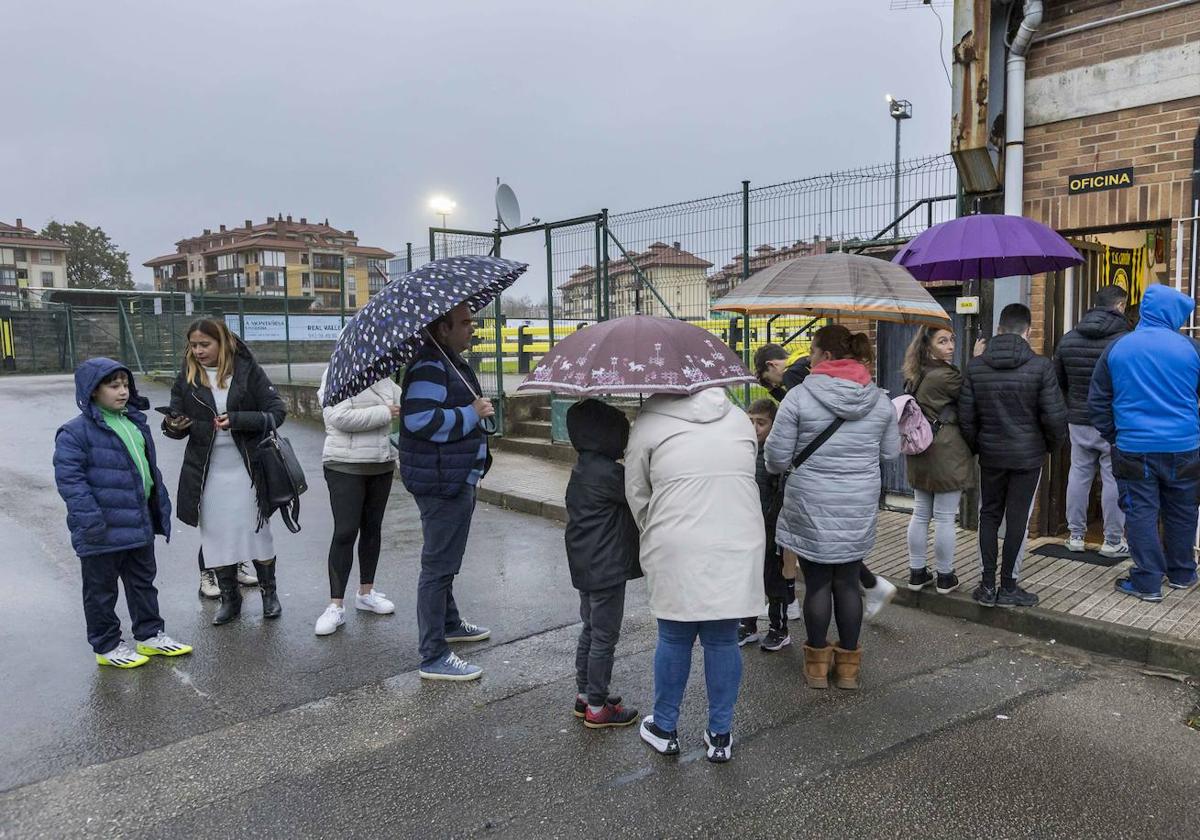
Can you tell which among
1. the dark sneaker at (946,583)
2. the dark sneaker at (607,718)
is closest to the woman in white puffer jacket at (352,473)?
the dark sneaker at (607,718)

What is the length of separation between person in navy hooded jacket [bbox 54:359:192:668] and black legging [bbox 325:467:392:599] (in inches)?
34.4

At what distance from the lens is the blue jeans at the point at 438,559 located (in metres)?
4.16

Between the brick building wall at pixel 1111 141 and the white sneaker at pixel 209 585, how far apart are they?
6.16 m

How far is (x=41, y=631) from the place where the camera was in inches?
197

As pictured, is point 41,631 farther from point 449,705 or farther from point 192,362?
point 449,705

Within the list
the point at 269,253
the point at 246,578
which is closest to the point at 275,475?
the point at 246,578

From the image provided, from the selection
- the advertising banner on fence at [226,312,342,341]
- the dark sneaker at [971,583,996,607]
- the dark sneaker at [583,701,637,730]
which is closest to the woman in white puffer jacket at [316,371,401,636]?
the dark sneaker at [583,701,637,730]

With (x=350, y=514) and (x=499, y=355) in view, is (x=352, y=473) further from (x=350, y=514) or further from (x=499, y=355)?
(x=499, y=355)

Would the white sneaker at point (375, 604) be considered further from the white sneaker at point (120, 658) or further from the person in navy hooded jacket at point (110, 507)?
the white sneaker at point (120, 658)

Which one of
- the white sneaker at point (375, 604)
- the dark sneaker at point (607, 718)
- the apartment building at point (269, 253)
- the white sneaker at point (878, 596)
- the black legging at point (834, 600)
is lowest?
the dark sneaker at point (607, 718)

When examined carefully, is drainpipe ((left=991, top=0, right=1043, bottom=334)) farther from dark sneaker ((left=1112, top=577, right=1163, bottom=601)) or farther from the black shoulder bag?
the black shoulder bag

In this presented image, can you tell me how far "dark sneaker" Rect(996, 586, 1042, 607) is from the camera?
5.03 m

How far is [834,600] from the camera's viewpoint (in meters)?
4.16

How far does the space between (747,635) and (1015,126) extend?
451 cm
